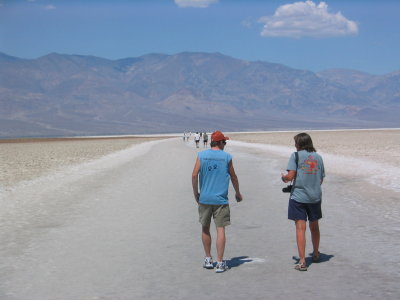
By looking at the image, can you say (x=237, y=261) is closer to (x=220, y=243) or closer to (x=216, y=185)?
(x=220, y=243)

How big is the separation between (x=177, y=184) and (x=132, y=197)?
3.44 m

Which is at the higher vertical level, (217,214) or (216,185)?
(216,185)

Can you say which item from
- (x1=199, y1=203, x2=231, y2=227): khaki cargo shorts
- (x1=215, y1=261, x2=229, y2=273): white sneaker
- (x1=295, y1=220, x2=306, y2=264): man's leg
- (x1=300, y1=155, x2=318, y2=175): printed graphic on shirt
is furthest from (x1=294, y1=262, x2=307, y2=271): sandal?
(x1=300, y1=155, x2=318, y2=175): printed graphic on shirt

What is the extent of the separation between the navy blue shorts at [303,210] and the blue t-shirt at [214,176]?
0.85 meters

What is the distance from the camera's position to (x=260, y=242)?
8.90 meters

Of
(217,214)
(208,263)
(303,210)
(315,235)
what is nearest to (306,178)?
(303,210)

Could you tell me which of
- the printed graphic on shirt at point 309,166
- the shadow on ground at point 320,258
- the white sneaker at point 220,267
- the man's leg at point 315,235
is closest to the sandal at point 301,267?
the shadow on ground at point 320,258

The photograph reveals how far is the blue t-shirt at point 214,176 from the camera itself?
714 cm

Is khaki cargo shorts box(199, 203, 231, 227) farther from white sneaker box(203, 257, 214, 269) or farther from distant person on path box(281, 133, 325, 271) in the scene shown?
distant person on path box(281, 133, 325, 271)

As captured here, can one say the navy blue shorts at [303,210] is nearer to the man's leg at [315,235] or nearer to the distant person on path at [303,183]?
the distant person on path at [303,183]

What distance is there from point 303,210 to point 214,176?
1.16 metres

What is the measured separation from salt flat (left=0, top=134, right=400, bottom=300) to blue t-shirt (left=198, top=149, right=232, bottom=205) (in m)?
0.88

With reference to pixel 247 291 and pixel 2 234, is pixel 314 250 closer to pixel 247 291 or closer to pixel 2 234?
pixel 247 291

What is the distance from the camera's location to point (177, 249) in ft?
27.9
